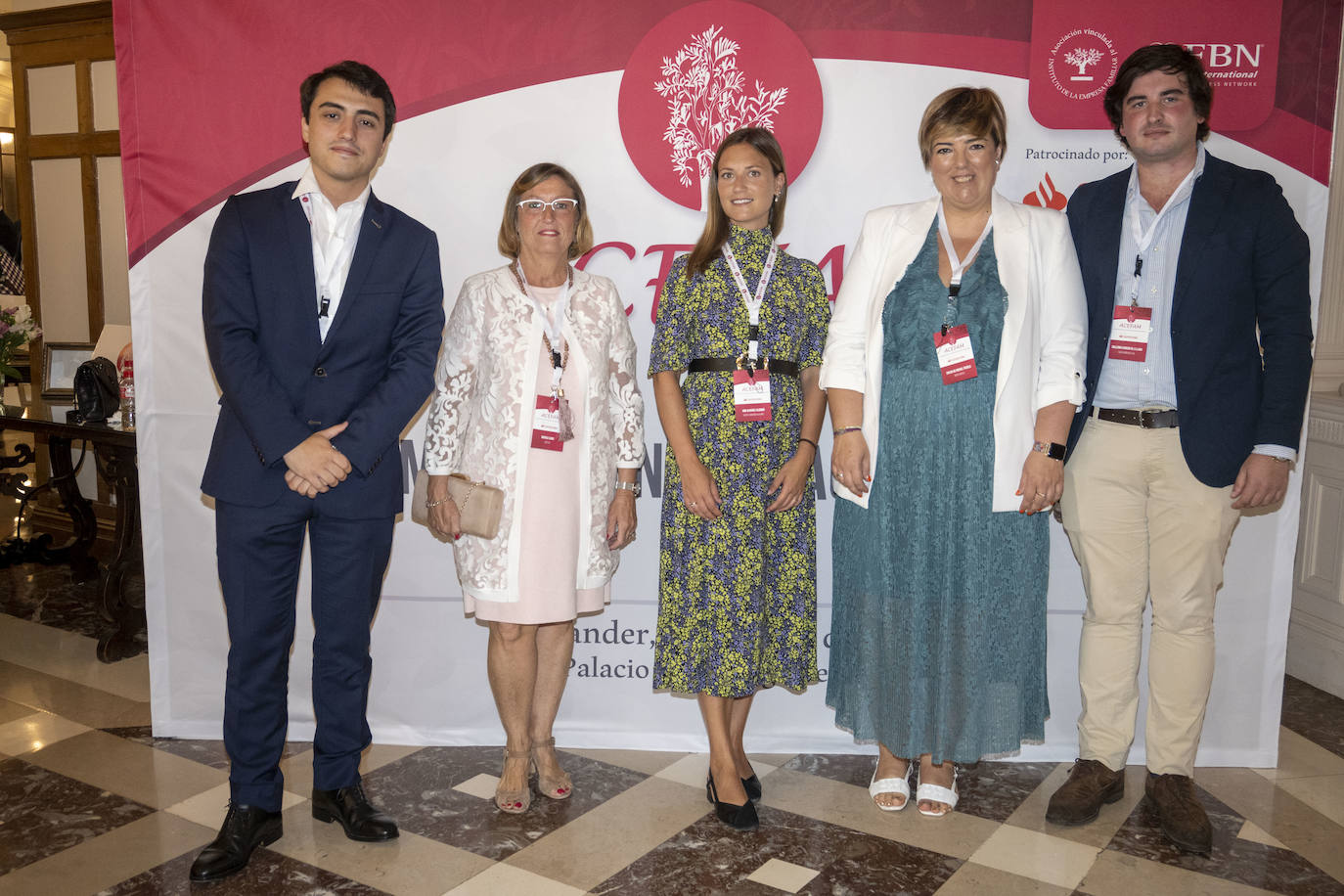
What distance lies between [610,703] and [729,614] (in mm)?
866

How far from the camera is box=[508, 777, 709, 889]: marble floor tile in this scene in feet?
8.38

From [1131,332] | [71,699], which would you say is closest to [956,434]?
[1131,332]

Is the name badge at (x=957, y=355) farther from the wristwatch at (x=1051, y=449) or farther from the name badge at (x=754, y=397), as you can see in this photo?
the name badge at (x=754, y=397)

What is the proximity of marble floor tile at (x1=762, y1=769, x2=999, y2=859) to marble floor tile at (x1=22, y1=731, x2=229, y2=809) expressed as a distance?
170 cm

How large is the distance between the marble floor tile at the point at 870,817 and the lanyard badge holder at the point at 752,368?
1134 millimetres

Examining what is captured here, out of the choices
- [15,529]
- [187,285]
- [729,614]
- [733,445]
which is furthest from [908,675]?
[15,529]

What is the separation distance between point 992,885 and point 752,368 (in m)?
1.41

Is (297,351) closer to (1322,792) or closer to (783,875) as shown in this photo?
(783,875)

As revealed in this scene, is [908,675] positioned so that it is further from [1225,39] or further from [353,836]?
[1225,39]

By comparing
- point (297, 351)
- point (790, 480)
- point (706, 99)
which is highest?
point (706, 99)

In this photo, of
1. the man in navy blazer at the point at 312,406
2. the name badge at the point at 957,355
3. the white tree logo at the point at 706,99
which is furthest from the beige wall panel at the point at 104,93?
the name badge at the point at 957,355

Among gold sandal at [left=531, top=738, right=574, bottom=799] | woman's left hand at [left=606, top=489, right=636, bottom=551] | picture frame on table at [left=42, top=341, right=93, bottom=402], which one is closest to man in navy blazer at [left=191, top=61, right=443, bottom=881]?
gold sandal at [left=531, top=738, right=574, bottom=799]

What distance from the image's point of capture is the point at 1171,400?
8.95 ft

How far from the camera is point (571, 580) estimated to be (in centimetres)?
280
